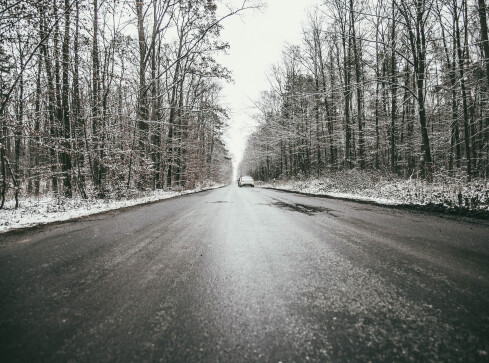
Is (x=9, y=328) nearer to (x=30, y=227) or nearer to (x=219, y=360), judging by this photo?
(x=219, y=360)

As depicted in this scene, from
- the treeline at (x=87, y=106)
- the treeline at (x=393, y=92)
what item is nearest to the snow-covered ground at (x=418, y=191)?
the treeline at (x=393, y=92)

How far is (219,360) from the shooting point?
40.1 inches

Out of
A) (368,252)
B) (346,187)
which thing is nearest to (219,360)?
(368,252)

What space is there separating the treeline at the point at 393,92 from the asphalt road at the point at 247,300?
259 inches

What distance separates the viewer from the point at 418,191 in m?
7.25

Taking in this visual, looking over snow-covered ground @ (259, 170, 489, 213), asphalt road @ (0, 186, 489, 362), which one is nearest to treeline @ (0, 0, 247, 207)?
asphalt road @ (0, 186, 489, 362)

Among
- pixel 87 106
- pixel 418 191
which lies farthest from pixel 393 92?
pixel 87 106

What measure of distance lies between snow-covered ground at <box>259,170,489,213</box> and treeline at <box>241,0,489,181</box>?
1060 millimetres

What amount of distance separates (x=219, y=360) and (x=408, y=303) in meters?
1.34

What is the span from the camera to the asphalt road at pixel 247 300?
108 centimetres

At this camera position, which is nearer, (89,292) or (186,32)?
(89,292)

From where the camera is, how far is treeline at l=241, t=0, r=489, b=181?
363 inches

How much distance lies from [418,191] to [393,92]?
10.7m

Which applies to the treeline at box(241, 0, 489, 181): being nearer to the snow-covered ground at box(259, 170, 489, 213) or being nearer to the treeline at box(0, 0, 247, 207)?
the snow-covered ground at box(259, 170, 489, 213)
